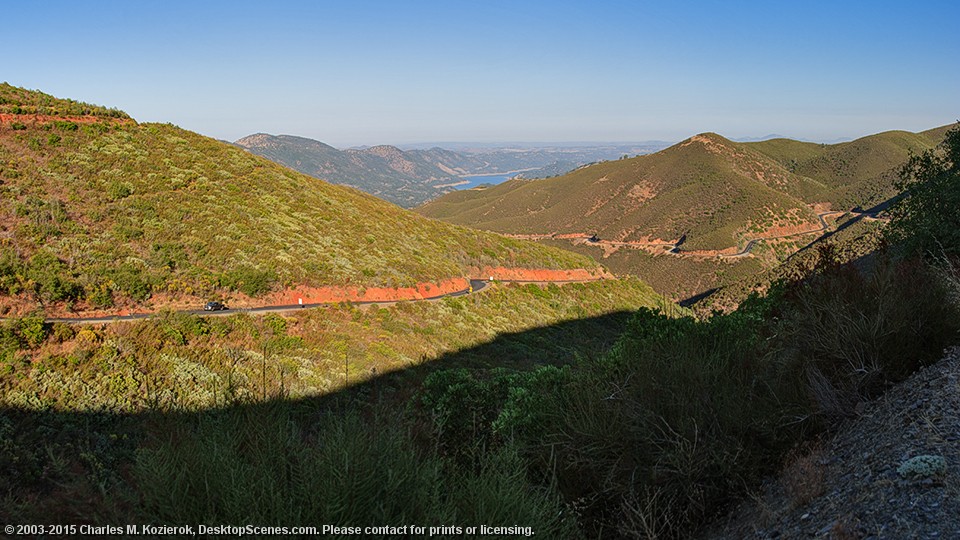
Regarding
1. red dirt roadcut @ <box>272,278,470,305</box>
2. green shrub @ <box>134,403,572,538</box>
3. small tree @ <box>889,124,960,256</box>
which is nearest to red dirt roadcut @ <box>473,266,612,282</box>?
red dirt roadcut @ <box>272,278,470,305</box>

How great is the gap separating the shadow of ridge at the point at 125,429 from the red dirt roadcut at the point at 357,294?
5.95 meters

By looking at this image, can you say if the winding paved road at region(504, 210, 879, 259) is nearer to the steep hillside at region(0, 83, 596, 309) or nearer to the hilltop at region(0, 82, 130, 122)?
the steep hillside at region(0, 83, 596, 309)

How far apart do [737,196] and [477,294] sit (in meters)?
103

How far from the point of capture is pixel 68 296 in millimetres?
16906

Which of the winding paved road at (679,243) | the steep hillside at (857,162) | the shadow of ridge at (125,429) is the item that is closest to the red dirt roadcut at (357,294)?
the shadow of ridge at (125,429)

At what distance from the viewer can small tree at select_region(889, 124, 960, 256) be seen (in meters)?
16.3

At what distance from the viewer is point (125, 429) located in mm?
10930

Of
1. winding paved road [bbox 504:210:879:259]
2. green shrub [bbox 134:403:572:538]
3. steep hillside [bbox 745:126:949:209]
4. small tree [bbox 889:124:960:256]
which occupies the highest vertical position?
steep hillside [bbox 745:126:949:209]

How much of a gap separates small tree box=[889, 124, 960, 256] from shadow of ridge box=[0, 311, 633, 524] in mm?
11633

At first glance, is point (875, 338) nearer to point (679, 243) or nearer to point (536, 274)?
point (536, 274)

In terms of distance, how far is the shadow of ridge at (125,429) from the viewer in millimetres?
3443

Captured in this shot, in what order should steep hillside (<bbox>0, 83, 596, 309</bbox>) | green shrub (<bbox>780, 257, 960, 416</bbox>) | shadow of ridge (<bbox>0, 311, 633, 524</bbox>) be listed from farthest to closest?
1. steep hillside (<bbox>0, 83, 596, 309</bbox>)
2. green shrub (<bbox>780, 257, 960, 416</bbox>)
3. shadow of ridge (<bbox>0, 311, 633, 524</bbox>)

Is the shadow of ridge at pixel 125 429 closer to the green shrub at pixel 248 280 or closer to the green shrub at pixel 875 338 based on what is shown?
the green shrub at pixel 875 338

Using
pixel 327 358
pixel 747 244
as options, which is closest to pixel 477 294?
pixel 327 358
